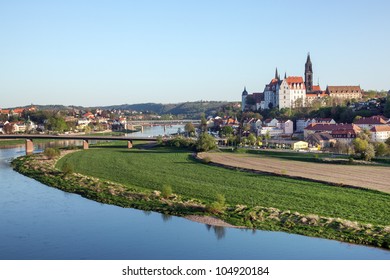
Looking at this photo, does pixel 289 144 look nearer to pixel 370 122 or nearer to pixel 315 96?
pixel 370 122

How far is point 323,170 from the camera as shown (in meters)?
37.6

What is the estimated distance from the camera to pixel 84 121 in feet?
403

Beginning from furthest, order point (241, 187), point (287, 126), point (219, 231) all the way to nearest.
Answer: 1. point (287, 126)
2. point (241, 187)
3. point (219, 231)

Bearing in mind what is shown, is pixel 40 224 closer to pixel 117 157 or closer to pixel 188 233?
pixel 188 233

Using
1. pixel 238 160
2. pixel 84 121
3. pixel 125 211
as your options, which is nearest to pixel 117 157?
pixel 238 160

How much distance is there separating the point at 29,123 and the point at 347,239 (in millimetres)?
98418

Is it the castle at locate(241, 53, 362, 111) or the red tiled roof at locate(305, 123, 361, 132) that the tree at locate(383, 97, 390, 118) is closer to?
the red tiled roof at locate(305, 123, 361, 132)

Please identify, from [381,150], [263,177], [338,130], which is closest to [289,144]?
[338,130]

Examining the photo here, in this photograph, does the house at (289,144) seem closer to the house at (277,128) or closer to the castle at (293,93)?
the house at (277,128)

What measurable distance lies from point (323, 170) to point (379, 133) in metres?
23.6

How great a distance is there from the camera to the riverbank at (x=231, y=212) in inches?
827

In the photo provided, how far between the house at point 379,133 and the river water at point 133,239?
38.6 m

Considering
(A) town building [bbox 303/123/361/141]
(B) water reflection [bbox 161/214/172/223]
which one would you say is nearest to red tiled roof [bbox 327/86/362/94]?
(A) town building [bbox 303/123/361/141]

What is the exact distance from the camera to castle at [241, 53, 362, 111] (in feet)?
296
